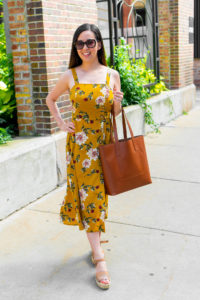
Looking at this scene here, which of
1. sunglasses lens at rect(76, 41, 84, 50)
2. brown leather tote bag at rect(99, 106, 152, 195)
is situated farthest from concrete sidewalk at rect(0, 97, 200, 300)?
sunglasses lens at rect(76, 41, 84, 50)

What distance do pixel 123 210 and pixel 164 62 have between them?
5.98 meters

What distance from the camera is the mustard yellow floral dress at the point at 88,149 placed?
2.55 m

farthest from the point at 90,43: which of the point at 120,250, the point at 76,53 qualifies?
the point at 120,250

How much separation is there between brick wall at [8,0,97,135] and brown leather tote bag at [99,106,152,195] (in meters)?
1.98

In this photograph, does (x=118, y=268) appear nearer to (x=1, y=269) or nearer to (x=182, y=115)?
(x=1, y=269)

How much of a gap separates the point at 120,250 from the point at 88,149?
942mm

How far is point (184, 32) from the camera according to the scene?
9.21 meters

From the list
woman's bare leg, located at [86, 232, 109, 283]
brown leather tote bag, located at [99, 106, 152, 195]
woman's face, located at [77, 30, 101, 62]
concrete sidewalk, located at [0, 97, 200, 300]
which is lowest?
concrete sidewalk, located at [0, 97, 200, 300]

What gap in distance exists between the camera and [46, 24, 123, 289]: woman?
2558mm

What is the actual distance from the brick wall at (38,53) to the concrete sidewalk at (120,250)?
3.09 feet

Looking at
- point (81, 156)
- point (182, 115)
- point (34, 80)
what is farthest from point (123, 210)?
point (182, 115)

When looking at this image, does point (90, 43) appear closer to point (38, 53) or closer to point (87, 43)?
point (87, 43)

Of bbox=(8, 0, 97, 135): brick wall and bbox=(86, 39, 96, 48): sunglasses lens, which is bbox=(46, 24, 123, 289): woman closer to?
bbox=(86, 39, 96, 48): sunglasses lens

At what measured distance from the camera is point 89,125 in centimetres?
262
